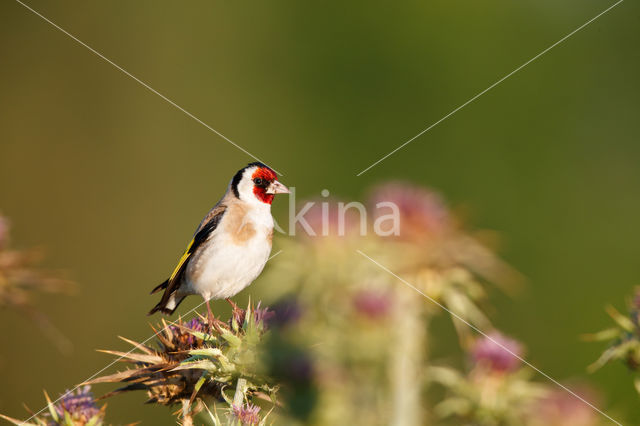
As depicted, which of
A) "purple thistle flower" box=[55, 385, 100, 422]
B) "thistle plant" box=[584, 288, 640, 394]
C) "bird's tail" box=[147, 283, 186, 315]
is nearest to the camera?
"purple thistle flower" box=[55, 385, 100, 422]

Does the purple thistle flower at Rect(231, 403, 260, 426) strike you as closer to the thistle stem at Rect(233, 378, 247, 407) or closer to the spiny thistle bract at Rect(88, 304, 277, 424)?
the thistle stem at Rect(233, 378, 247, 407)

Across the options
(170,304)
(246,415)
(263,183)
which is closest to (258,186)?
(263,183)

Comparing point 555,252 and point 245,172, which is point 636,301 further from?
point 555,252

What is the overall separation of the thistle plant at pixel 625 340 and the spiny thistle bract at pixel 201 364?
55.0 inches

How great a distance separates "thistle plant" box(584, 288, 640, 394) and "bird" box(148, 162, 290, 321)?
2245 millimetres

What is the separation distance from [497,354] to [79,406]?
8.78 ft

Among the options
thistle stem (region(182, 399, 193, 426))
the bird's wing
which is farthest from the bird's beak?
Result: thistle stem (region(182, 399, 193, 426))

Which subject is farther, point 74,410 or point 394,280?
point 394,280

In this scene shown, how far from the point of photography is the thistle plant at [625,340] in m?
3.13

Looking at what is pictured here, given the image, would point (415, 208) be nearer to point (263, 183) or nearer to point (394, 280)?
point (394, 280)

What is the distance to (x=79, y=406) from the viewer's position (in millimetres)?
3012

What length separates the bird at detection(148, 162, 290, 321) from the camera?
4715 millimetres

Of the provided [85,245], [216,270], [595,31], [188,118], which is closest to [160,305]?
[216,270]

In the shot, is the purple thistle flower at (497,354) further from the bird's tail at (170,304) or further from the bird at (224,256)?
the bird's tail at (170,304)
